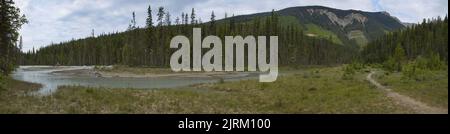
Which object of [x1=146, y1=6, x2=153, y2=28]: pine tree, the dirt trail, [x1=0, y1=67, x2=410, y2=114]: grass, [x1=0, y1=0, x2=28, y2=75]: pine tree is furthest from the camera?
[x1=146, y1=6, x2=153, y2=28]: pine tree

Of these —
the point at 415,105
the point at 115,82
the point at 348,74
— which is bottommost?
the point at 115,82

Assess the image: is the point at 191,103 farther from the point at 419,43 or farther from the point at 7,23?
the point at 419,43

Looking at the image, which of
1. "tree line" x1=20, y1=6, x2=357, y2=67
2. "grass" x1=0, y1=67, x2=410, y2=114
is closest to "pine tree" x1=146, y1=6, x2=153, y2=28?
"tree line" x1=20, y1=6, x2=357, y2=67

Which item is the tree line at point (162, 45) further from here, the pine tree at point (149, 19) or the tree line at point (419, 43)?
the tree line at point (419, 43)

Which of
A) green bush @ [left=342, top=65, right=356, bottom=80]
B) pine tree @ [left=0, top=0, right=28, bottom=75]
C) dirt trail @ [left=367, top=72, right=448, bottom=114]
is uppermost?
pine tree @ [left=0, top=0, right=28, bottom=75]

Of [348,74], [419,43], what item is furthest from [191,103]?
[419,43]

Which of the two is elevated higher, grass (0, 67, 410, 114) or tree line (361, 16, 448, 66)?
tree line (361, 16, 448, 66)

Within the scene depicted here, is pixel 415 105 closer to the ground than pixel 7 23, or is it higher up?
closer to the ground

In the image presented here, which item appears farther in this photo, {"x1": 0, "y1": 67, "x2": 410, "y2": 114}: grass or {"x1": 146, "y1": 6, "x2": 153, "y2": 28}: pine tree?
{"x1": 146, "y1": 6, "x2": 153, "y2": 28}: pine tree

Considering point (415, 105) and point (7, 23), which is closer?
point (415, 105)

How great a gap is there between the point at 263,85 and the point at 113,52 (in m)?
131

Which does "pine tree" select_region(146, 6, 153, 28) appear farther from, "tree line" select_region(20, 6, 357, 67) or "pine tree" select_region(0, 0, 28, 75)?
"pine tree" select_region(0, 0, 28, 75)
